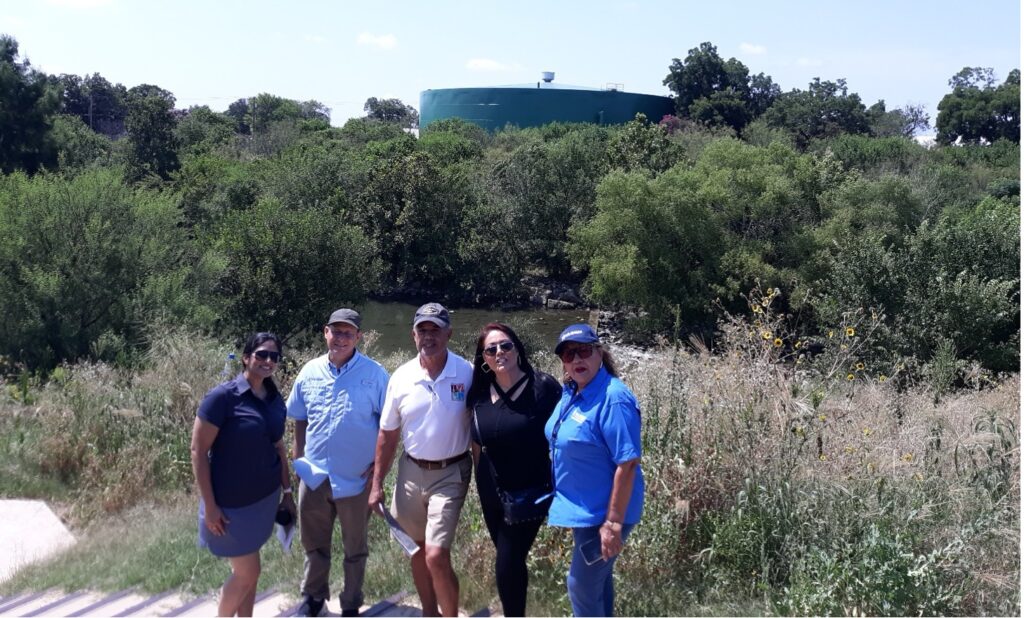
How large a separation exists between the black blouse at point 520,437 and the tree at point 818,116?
61.9 m

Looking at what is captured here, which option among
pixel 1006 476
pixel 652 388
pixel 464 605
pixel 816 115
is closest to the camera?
pixel 464 605

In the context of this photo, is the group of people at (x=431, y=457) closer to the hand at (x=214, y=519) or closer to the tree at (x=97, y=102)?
the hand at (x=214, y=519)

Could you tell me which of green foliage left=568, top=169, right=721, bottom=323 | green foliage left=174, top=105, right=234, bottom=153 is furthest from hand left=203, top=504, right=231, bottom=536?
green foliage left=174, top=105, right=234, bottom=153

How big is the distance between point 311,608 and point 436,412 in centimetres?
115

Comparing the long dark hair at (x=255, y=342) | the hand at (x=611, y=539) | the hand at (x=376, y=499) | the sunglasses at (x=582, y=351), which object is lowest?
the hand at (x=376, y=499)

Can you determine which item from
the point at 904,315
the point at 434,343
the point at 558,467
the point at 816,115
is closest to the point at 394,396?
the point at 434,343

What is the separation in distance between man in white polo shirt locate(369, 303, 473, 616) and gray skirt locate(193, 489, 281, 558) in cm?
52

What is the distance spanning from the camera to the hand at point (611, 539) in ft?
10.6

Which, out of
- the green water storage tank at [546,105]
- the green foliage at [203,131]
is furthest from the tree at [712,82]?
the green foliage at [203,131]

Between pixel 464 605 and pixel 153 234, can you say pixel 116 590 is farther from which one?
pixel 153 234

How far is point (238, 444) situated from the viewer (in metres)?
3.79

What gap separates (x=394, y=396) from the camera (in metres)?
3.99

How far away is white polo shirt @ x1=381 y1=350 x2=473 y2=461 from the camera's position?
3920mm

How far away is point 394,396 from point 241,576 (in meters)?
1.03
